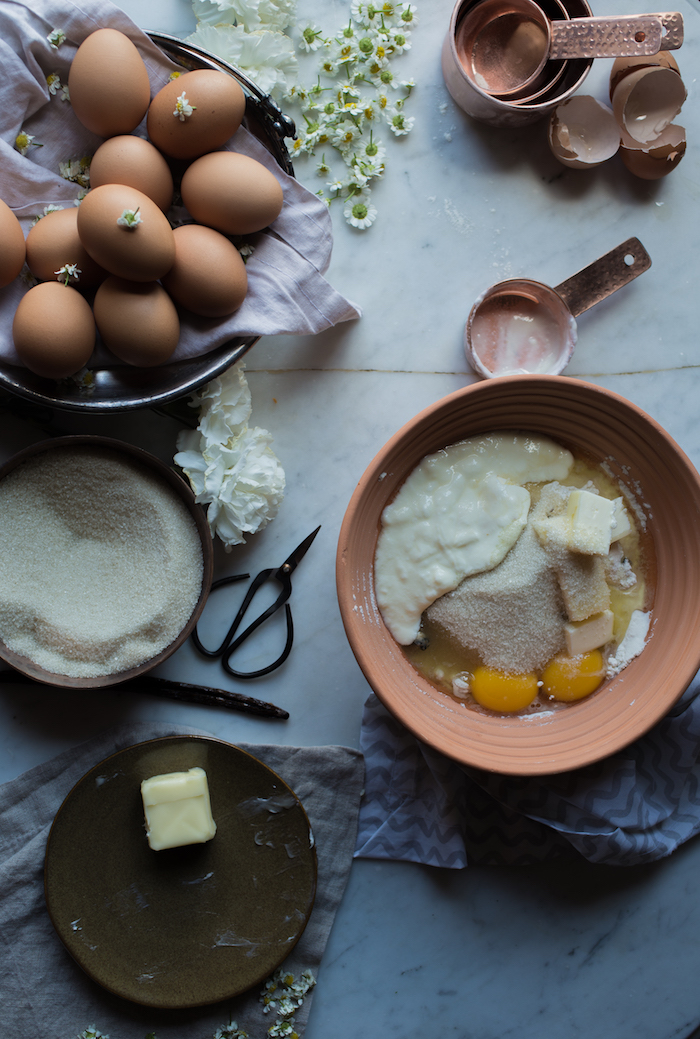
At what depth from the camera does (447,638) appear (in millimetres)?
1130

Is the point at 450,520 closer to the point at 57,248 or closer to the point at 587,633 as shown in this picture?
the point at 587,633

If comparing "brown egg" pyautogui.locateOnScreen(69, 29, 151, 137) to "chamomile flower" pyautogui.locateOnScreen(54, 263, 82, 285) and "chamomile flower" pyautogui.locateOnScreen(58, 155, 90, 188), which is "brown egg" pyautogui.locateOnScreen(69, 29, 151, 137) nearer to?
"chamomile flower" pyautogui.locateOnScreen(58, 155, 90, 188)

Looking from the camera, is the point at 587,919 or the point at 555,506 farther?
the point at 587,919

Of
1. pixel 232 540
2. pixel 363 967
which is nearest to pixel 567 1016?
pixel 363 967

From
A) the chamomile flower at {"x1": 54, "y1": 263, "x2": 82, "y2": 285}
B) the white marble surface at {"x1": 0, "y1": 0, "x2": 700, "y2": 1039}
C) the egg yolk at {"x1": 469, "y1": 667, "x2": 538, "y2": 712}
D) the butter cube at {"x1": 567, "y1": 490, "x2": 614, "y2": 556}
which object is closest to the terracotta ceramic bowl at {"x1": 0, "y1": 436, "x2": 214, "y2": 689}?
the white marble surface at {"x1": 0, "y1": 0, "x2": 700, "y2": 1039}

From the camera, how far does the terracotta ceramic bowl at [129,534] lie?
3.52 feet

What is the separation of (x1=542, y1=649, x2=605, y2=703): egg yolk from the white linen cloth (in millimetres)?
680

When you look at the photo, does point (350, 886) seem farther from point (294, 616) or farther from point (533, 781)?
point (294, 616)

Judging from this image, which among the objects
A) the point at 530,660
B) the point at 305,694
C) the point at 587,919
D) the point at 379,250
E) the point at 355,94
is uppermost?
the point at 355,94

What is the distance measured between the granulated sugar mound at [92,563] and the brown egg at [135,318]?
195 millimetres

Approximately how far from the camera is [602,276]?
1214mm

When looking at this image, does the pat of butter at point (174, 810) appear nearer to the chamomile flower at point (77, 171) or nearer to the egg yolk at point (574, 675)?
the egg yolk at point (574, 675)

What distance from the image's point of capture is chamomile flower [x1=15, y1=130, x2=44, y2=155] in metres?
1.03

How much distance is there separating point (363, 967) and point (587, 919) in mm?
415
